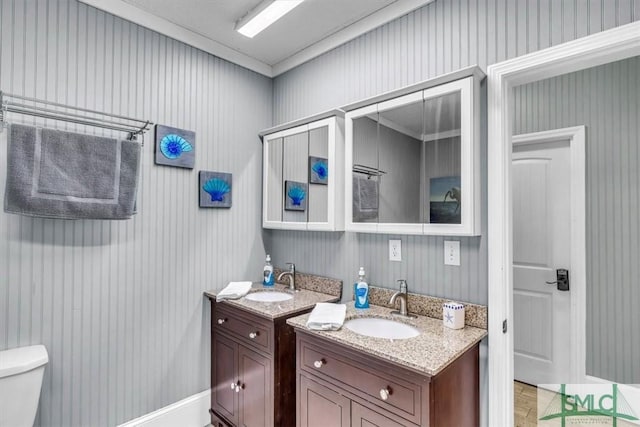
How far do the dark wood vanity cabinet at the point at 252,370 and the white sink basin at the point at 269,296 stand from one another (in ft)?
0.75

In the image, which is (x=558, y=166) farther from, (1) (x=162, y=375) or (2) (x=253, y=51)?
(1) (x=162, y=375)

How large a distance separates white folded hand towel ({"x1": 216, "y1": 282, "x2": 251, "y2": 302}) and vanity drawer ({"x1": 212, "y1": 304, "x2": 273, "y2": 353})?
9 centimetres

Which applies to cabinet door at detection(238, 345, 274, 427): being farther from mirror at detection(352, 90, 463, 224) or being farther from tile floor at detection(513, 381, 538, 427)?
tile floor at detection(513, 381, 538, 427)

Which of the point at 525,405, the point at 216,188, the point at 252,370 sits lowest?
the point at 525,405

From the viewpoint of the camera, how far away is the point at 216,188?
93.4 inches

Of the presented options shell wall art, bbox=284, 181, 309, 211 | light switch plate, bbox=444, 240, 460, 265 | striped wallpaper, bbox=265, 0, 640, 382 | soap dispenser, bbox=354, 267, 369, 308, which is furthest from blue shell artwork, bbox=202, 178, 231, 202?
light switch plate, bbox=444, 240, 460, 265

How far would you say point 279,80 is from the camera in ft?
8.95

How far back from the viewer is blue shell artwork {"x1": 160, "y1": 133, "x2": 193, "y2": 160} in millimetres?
2119

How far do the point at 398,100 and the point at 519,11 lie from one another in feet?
2.14

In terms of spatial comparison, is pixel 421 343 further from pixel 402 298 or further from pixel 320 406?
pixel 320 406

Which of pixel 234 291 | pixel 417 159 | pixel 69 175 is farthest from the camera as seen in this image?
pixel 234 291

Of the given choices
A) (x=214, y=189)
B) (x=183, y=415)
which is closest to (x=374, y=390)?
(x=183, y=415)

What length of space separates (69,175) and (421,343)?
1.90 meters

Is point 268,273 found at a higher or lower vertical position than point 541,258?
A: lower
